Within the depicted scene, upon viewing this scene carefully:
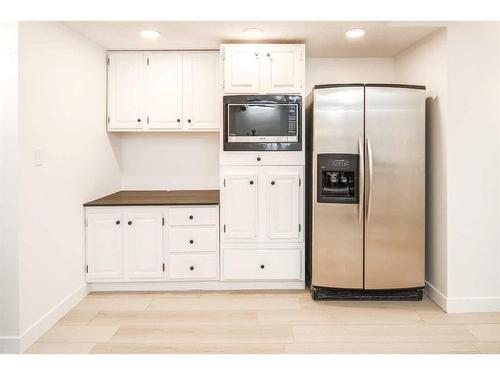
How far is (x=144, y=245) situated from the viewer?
11.4ft

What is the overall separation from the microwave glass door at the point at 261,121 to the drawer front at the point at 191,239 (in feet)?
2.66

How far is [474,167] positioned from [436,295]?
1031 millimetres

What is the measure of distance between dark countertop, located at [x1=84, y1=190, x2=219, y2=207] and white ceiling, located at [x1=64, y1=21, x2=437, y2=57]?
1.31 m

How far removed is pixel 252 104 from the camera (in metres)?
3.44

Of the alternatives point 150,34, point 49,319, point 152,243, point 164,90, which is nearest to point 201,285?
point 152,243

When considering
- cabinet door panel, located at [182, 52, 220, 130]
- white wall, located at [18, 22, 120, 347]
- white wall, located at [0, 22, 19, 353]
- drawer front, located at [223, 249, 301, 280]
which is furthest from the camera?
cabinet door panel, located at [182, 52, 220, 130]

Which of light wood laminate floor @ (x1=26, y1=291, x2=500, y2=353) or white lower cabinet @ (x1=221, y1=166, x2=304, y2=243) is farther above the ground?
white lower cabinet @ (x1=221, y1=166, x2=304, y2=243)

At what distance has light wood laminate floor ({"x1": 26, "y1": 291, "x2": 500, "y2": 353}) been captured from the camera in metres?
2.56

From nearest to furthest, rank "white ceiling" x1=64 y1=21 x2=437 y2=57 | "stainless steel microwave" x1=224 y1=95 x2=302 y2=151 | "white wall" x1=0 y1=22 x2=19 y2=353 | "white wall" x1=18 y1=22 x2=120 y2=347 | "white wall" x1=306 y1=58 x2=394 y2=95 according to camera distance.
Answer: "white wall" x1=0 y1=22 x2=19 y2=353 < "white wall" x1=18 y1=22 x2=120 y2=347 < "white ceiling" x1=64 y1=21 x2=437 y2=57 < "stainless steel microwave" x1=224 y1=95 x2=302 y2=151 < "white wall" x1=306 y1=58 x2=394 y2=95

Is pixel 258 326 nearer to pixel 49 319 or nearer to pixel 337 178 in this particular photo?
pixel 337 178

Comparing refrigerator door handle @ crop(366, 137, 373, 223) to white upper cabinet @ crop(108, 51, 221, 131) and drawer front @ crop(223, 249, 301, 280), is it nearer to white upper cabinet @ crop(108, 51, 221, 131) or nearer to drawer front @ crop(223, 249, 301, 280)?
drawer front @ crop(223, 249, 301, 280)

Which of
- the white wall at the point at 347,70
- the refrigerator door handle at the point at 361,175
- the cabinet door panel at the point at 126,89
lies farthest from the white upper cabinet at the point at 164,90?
the refrigerator door handle at the point at 361,175

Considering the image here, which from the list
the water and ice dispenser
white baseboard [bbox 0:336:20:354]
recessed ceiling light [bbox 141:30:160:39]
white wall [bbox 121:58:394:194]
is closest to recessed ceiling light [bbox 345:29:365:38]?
the water and ice dispenser
